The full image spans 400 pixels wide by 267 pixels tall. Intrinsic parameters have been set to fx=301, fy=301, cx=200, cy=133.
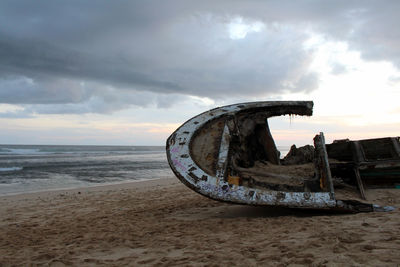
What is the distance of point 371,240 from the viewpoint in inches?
113

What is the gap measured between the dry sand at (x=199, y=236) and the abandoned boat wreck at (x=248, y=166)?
321 mm

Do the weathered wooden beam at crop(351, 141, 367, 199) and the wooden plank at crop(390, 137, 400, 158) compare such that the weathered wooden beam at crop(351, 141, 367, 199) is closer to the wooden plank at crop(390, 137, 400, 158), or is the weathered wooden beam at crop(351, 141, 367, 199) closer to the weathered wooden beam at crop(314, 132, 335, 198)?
the wooden plank at crop(390, 137, 400, 158)

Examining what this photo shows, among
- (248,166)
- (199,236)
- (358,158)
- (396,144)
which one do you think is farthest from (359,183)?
(199,236)

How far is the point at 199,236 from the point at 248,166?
3.03 m

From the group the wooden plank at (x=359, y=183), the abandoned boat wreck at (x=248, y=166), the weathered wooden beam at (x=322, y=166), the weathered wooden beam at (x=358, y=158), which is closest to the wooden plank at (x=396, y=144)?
the weathered wooden beam at (x=358, y=158)

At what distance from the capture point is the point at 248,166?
6.60 meters

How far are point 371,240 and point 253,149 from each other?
15.2ft

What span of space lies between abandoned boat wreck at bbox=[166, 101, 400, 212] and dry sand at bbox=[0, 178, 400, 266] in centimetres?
32

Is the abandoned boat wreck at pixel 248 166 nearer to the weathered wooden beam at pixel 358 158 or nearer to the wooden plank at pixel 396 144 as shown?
the weathered wooden beam at pixel 358 158

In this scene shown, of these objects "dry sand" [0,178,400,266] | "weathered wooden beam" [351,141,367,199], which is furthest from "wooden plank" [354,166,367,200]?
"dry sand" [0,178,400,266]

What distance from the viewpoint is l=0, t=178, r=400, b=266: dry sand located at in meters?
2.73

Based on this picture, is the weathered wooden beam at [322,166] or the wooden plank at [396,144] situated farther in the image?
the wooden plank at [396,144]

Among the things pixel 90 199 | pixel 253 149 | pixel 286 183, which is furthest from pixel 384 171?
pixel 90 199

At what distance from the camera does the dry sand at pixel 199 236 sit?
8.96 feet
